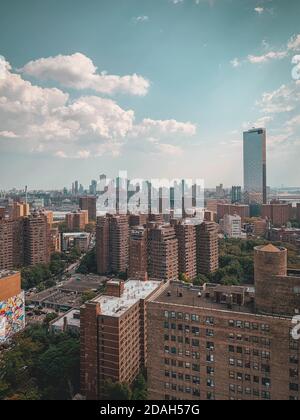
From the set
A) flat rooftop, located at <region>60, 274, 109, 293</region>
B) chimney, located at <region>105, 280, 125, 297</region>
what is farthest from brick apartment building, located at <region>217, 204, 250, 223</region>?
chimney, located at <region>105, 280, 125, 297</region>

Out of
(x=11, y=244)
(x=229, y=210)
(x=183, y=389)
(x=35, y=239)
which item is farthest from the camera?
(x=229, y=210)

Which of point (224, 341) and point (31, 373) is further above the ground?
point (224, 341)

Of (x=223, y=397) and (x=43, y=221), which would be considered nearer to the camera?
(x=223, y=397)

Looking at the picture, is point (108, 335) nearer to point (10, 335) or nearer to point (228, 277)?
point (10, 335)

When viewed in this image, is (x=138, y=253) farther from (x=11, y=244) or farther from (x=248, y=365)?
(x=248, y=365)

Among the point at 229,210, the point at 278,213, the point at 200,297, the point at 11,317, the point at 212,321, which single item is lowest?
the point at 11,317

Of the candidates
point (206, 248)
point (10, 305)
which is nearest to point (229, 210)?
point (206, 248)

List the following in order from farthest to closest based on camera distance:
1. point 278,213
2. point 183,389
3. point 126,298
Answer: point 278,213, point 126,298, point 183,389

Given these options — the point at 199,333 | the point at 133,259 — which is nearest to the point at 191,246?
the point at 133,259
